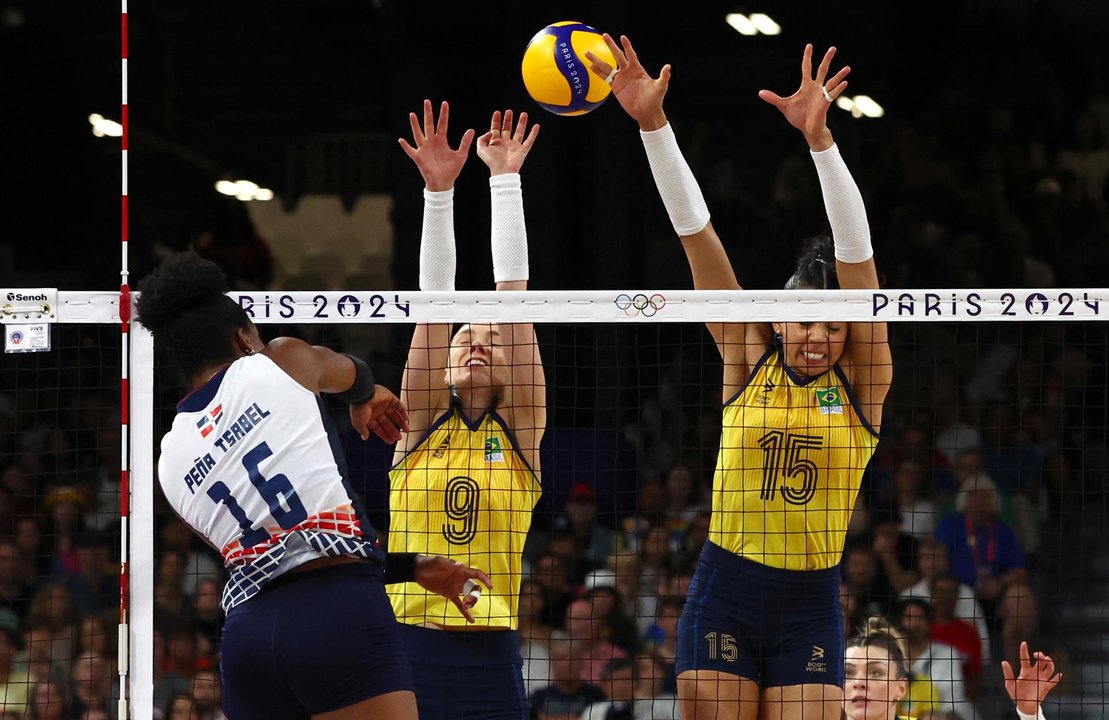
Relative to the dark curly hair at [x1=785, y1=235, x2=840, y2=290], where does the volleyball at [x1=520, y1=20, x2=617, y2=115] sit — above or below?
above

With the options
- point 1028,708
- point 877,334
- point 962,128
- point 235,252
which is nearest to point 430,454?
point 877,334

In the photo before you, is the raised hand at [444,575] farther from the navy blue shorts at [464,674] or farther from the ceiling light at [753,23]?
the ceiling light at [753,23]

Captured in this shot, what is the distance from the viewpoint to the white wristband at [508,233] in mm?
5957

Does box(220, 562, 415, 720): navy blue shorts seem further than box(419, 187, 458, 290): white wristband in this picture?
No

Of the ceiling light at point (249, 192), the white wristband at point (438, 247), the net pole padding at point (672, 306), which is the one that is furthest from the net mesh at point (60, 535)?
the white wristband at point (438, 247)

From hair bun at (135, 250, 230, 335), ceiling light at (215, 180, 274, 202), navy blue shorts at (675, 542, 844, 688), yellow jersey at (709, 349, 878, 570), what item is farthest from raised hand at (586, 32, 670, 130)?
ceiling light at (215, 180, 274, 202)

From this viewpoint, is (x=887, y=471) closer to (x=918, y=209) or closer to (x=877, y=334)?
(x=918, y=209)

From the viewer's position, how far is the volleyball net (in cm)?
847

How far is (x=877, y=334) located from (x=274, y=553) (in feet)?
8.61

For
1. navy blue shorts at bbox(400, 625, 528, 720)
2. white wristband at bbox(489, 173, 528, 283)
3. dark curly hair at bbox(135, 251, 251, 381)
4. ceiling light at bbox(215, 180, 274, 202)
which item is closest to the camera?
dark curly hair at bbox(135, 251, 251, 381)

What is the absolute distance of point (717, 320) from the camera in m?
5.61

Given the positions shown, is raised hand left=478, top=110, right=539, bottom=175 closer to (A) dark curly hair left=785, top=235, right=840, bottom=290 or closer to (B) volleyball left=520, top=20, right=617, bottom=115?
(B) volleyball left=520, top=20, right=617, bottom=115

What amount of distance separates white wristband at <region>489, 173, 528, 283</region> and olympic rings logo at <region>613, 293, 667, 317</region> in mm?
473

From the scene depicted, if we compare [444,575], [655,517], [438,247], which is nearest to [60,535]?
[655,517]
